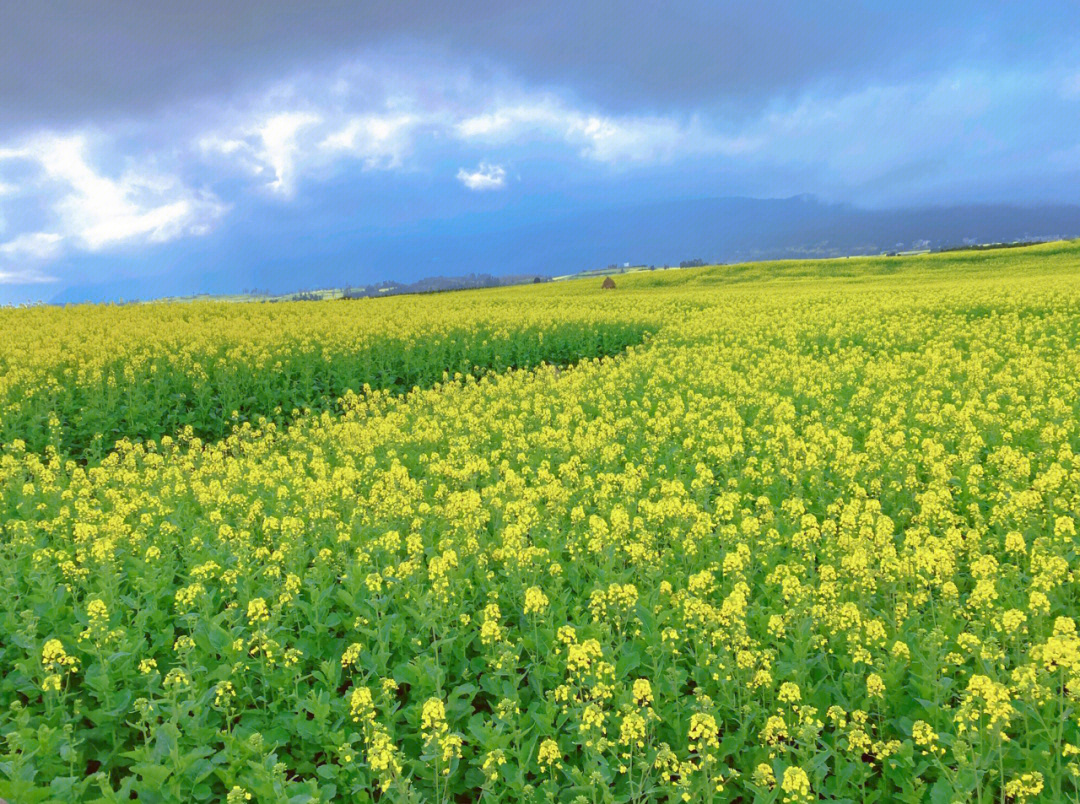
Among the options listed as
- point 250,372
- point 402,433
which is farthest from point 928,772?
point 250,372

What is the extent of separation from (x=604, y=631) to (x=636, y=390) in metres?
12.4

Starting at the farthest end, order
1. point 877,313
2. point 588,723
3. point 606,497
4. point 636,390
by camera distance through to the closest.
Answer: point 877,313
point 636,390
point 606,497
point 588,723

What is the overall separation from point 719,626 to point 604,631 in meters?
1.04

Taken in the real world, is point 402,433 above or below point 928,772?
above

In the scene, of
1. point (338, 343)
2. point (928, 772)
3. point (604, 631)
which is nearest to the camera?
point (928, 772)

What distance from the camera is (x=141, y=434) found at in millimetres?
17844

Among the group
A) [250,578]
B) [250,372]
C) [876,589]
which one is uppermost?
[250,372]

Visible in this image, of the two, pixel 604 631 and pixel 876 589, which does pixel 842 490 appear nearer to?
pixel 876 589

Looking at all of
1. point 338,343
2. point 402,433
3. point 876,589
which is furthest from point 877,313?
point 876,589

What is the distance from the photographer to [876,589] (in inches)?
269

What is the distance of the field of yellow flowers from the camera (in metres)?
4.66

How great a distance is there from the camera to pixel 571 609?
258 inches

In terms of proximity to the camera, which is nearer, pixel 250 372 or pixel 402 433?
pixel 402 433

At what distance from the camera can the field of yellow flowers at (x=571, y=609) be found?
15.3 feet
